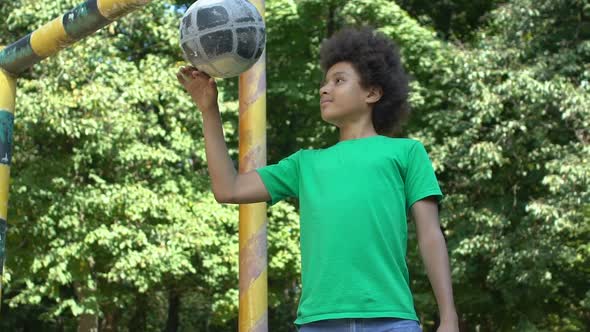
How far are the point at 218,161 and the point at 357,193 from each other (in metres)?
0.47

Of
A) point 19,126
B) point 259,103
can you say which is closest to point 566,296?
point 19,126

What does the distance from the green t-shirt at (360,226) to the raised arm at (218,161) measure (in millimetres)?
175

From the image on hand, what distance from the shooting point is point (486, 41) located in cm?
1548

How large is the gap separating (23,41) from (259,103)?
56.5 inches

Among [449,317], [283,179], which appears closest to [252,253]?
[283,179]

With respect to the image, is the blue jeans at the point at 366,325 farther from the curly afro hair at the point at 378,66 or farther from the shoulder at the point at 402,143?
the curly afro hair at the point at 378,66

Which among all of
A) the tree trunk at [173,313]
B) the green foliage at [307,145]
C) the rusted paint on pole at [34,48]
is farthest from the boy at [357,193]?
the tree trunk at [173,313]

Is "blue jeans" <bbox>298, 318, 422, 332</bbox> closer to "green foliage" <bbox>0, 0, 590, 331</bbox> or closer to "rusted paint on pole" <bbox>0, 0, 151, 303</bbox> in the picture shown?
"rusted paint on pole" <bbox>0, 0, 151, 303</bbox>

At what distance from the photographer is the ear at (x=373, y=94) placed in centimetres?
288

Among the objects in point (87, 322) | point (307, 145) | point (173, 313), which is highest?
point (307, 145)

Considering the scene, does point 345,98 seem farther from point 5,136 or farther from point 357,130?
point 5,136

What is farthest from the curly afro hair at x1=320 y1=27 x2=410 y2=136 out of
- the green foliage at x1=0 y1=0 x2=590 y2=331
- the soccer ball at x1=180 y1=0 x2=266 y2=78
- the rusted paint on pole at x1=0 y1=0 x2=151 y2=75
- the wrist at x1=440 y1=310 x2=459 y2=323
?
the green foliage at x1=0 y1=0 x2=590 y2=331

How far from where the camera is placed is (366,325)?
2.54 m

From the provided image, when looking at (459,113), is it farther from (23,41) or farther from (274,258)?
(23,41)
